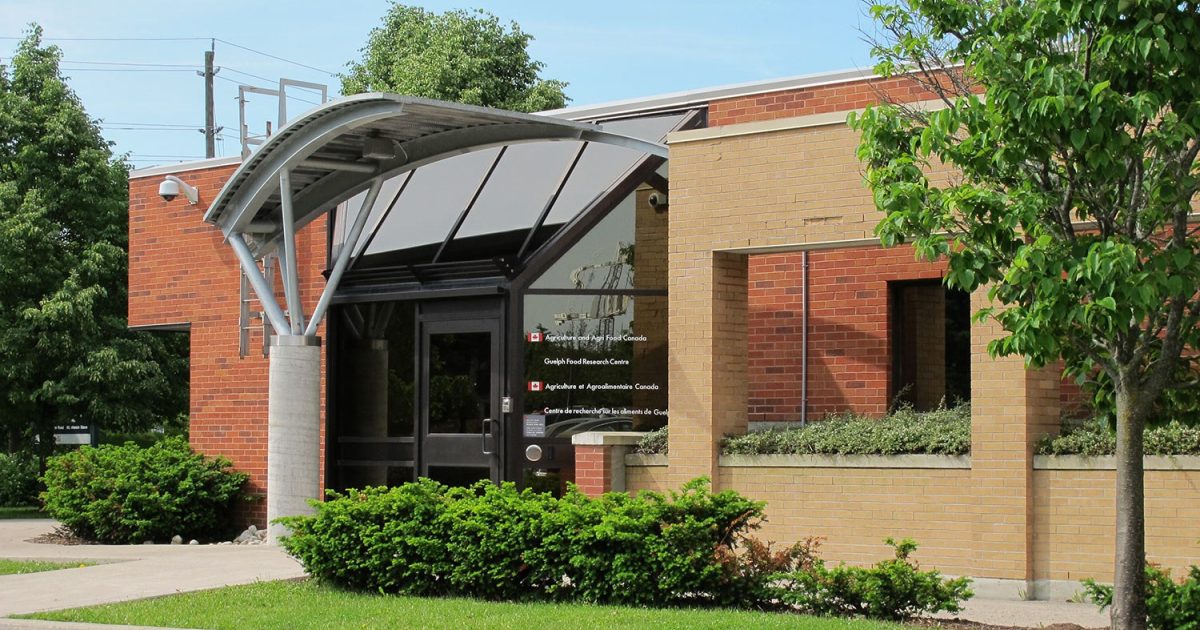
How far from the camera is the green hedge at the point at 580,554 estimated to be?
34.7ft

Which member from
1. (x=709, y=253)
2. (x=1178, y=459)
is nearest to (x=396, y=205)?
(x=709, y=253)

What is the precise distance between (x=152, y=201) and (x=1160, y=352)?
15.7 meters

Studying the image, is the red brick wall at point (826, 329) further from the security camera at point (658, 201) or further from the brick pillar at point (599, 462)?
the brick pillar at point (599, 462)

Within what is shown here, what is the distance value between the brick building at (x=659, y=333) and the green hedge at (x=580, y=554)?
192 cm

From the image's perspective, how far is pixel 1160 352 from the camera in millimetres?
8953

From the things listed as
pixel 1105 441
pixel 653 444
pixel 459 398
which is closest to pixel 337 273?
pixel 459 398

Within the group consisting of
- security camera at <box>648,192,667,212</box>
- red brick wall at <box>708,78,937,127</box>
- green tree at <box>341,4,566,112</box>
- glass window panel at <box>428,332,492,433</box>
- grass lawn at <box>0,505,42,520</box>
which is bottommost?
grass lawn at <box>0,505,42,520</box>

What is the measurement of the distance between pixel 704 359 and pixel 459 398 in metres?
4.07

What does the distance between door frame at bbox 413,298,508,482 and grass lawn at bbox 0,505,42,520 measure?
11565mm

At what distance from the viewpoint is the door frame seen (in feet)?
53.5

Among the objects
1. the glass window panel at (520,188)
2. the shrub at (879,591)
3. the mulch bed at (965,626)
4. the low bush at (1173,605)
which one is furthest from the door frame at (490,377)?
the low bush at (1173,605)

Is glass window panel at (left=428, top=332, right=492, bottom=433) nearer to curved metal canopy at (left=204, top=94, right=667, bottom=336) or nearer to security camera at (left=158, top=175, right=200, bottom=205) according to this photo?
curved metal canopy at (left=204, top=94, right=667, bottom=336)

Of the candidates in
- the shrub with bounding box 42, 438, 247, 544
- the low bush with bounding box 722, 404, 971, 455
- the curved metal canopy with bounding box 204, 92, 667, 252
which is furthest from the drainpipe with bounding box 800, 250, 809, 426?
the shrub with bounding box 42, 438, 247, 544

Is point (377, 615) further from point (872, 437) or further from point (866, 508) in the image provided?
point (872, 437)
